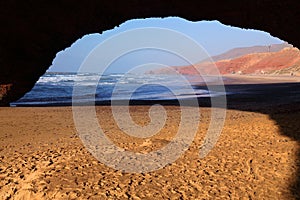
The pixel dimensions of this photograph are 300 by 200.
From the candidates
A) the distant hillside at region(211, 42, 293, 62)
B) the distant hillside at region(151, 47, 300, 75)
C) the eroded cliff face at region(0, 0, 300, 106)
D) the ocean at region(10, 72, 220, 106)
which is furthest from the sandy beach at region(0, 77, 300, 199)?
the distant hillside at region(211, 42, 293, 62)

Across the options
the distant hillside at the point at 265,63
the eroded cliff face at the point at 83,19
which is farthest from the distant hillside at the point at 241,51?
the eroded cliff face at the point at 83,19

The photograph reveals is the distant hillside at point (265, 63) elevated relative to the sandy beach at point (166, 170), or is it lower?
elevated

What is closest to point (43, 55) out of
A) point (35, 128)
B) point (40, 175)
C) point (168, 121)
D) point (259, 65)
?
point (35, 128)

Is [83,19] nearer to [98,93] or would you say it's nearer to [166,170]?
[166,170]

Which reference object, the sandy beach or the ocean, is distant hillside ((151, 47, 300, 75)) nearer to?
the ocean

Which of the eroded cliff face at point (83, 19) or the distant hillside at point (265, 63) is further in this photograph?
the distant hillside at point (265, 63)

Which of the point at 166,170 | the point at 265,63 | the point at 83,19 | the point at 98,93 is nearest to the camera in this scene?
the point at 166,170

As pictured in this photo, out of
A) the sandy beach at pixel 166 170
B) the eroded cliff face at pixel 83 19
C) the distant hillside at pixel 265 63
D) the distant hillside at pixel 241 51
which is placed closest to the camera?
the sandy beach at pixel 166 170

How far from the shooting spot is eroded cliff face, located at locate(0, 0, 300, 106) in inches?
285

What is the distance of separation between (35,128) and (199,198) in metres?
6.51

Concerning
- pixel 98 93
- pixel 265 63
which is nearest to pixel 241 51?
pixel 265 63

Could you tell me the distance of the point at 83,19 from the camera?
27.0 feet

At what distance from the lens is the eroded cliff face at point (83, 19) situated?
7.24 meters

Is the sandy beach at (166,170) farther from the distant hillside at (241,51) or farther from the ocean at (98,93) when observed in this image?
the distant hillside at (241,51)
